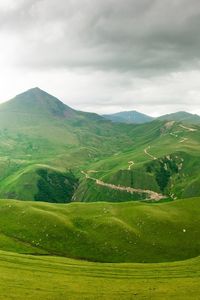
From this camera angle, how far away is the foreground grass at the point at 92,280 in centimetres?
6594

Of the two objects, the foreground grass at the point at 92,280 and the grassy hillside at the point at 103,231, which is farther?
the grassy hillside at the point at 103,231

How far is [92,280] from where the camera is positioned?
75.9 meters

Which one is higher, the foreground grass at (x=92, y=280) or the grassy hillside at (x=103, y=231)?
the foreground grass at (x=92, y=280)

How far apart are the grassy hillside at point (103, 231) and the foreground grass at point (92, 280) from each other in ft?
87.3

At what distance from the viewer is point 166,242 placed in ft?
418

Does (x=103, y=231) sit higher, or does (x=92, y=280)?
(x=92, y=280)

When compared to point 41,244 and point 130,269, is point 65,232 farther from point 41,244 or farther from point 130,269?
point 130,269

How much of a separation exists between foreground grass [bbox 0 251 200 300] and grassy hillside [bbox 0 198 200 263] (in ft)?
87.3

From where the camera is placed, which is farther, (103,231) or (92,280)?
(103,231)

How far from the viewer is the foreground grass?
216 feet

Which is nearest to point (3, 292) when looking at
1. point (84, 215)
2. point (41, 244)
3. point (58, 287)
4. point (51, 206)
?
point (58, 287)

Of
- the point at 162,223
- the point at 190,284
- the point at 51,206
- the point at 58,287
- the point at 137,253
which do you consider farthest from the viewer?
the point at 51,206

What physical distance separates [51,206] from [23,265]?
77.2 metres

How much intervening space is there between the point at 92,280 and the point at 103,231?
5566cm
